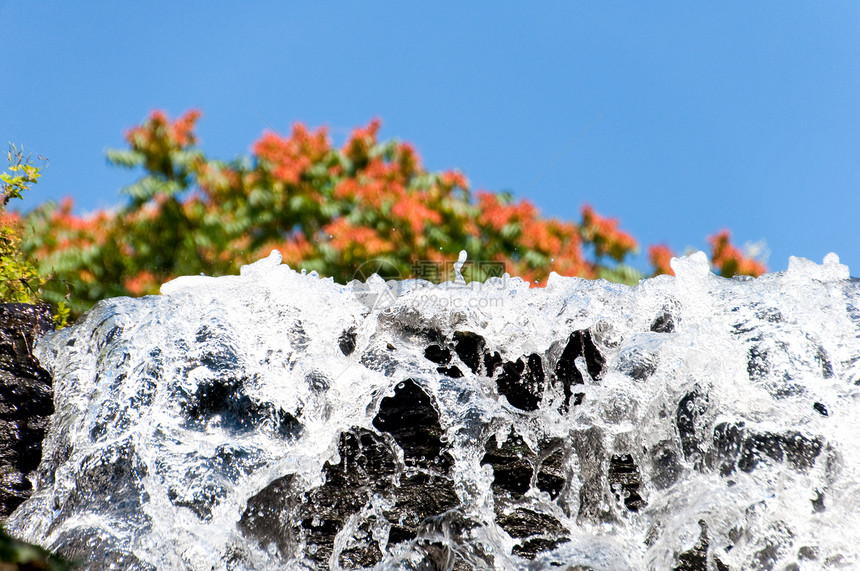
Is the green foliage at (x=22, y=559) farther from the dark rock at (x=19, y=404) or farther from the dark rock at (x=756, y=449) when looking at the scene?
the dark rock at (x=756, y=449)

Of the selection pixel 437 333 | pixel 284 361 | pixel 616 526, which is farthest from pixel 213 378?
pixel 616 526

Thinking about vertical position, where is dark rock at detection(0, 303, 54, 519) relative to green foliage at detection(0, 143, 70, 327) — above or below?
below

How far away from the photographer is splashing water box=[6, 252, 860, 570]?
2.05 m

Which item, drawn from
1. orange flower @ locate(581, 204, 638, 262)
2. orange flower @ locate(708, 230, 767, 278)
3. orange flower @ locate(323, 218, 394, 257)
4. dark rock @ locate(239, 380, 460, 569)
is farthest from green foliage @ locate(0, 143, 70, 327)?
orange flower @ locate(708, 230, 767, 278)

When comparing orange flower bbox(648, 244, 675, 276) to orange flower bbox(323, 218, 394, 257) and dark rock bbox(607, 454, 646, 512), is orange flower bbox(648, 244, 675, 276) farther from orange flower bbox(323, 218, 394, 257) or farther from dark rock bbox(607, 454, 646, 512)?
dark rock bbox(607, 454, 646, 512)

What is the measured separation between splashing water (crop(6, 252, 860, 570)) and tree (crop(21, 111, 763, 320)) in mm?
5093

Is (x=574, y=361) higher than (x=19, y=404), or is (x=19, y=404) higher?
(x=574, y=361)

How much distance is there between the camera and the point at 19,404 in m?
2.47

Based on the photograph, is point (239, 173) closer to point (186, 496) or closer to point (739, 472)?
point (186, 496)

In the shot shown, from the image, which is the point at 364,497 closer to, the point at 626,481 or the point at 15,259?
the point at 626,481

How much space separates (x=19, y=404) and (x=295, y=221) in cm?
604

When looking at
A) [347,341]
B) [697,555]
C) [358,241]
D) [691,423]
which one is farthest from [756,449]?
[358,241]

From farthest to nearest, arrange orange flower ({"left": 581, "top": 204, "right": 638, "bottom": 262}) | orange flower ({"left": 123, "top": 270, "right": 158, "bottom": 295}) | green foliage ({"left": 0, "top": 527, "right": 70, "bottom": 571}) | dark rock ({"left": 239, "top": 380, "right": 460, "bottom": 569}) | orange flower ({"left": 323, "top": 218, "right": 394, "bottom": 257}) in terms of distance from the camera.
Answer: orange flower ({"left": 581, "top": 204, "right": 638, "bottom": 262}) → orange flower ({"left": 323, "top": 218, "right": 394, "bottom": 257}) → orange flower ({"left": 123, "top": 270, "right": 158, "bottom": 295}) → dark rock ({"left": 239, "top": 380, "right": 460, "bottom": 569}) → green foliage ({"left": 0, "top": 527, "right": 70, "bottom": 571})

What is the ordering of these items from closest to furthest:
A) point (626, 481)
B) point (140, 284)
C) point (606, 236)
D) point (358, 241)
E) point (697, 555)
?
point (697, 555) → point (626, 481) → point (140, 284) → point (358, 241) → point (606, 236)
